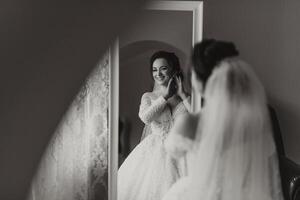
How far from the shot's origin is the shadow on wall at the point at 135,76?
1.41 metres

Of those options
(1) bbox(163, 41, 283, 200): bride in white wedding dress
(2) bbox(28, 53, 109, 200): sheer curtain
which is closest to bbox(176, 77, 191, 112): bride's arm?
(1) bbox(163, 41, 283, 200): bride in white wedding dress

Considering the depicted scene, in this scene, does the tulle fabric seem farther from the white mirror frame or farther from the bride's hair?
the white mirror frame

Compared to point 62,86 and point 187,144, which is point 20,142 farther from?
point 187,144

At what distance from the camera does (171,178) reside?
1411mm

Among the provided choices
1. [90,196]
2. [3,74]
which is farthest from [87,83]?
[90,196]

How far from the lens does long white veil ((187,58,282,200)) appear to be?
121 cm

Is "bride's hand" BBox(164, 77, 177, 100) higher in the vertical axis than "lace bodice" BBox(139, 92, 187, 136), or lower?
higher

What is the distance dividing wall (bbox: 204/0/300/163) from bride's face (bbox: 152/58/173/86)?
0.58 feet

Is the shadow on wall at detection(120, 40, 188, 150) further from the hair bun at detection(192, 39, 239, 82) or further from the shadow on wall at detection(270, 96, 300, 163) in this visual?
the shadow on wall at detection(270, 96, 300, 163)

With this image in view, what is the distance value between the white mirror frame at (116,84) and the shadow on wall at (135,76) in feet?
0.08

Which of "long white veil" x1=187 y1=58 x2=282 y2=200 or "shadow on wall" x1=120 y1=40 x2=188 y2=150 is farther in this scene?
"shadow on wall" x1=120 y1=40 x2=188 y2=150

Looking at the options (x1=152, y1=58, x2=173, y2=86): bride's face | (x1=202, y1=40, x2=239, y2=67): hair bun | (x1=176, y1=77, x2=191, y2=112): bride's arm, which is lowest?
(x1=176, y1=77, x2=191, y2=112): bride's arm

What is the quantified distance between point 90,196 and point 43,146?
0.26 meters

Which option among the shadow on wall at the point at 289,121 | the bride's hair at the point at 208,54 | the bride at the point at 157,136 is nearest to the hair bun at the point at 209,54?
the bride's hair at the point at 208,54
